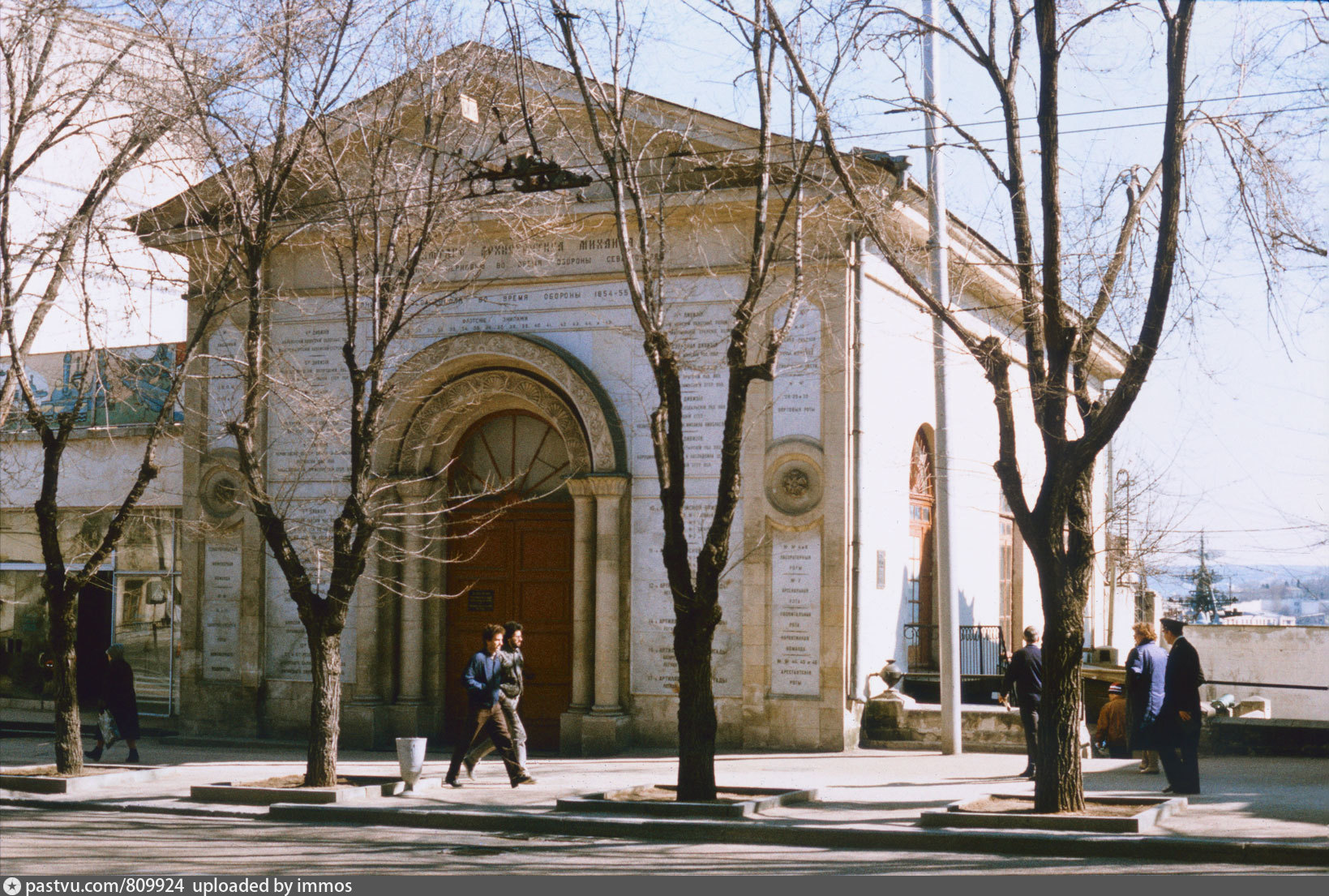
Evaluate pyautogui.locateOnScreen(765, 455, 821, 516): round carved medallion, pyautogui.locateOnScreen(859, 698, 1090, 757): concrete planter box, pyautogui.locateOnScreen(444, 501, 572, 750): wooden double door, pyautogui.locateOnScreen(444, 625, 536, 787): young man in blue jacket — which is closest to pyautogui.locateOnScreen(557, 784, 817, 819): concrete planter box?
pyautogui.locateOnScreen(444, 625, 536, 787): young man in blue jacket

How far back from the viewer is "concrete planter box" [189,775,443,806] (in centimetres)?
1319

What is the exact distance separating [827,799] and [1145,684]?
339 centimetres

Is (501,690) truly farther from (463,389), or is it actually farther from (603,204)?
(603,204)

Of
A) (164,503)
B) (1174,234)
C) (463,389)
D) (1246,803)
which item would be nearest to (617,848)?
(1246,803)

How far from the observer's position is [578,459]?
58.9 ft

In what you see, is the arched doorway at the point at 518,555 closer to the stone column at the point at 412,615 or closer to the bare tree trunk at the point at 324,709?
the stone column at the point at 412,615

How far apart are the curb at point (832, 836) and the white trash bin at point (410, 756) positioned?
87 cm

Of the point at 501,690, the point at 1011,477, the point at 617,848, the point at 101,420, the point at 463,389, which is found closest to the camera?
the point at 617,848

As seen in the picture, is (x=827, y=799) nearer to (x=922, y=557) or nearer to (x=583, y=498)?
(x=583, y=498)

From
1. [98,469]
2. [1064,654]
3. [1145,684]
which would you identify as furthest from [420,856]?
[98,469]

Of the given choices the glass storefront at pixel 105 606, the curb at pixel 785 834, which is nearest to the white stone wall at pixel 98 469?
the glass storefront at pixel 105 606

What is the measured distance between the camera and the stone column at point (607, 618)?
17.2 metres

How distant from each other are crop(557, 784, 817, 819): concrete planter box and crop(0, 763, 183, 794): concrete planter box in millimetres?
5326

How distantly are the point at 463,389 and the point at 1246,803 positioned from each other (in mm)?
10801
